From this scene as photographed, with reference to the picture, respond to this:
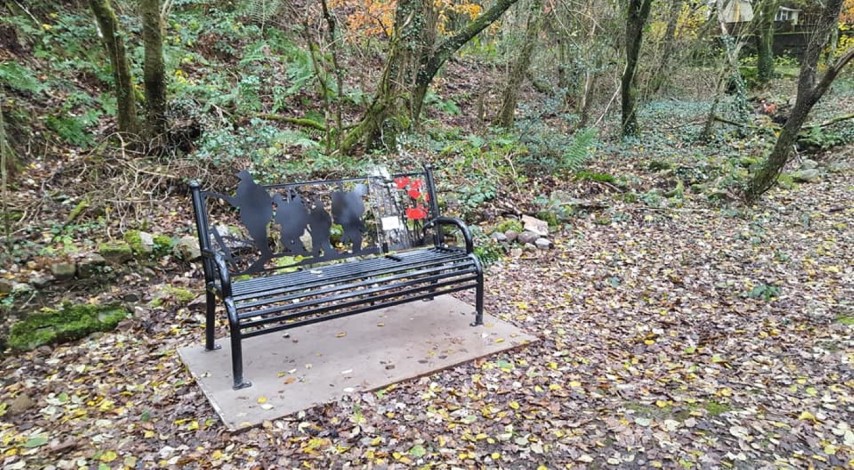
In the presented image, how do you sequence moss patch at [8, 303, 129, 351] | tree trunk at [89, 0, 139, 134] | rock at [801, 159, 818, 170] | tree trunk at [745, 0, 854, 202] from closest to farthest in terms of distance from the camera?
Answer: moss patch at [8, 303, 129, 351] → tree trunk at [89, 0, 139, 134] → tree trunk at [745, 0, 854, 202] → rock at [801, 159, 818, 170]

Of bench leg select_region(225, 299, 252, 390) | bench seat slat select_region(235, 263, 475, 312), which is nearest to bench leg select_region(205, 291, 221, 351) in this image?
bench seat slat select_region(235, 263, 475, 312)

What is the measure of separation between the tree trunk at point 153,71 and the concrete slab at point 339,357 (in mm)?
3594

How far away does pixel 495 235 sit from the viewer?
19.4ft

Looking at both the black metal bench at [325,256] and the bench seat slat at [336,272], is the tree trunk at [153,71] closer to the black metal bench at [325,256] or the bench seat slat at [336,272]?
the black metal bench at [325,256]

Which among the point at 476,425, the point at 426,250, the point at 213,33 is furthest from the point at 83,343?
the point at 213,33

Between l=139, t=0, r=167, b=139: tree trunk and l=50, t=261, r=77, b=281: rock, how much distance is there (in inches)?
91.1

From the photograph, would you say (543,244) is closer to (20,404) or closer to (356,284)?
(356,284)

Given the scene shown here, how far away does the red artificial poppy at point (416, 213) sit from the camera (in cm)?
433

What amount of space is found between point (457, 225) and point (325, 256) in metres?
1.03

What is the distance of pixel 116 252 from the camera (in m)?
4.45

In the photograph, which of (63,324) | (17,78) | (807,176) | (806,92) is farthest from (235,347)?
(807,176)

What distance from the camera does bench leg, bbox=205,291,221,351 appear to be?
3348mm

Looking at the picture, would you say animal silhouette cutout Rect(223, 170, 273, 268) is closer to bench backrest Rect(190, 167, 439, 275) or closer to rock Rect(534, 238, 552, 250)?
bench backrest Rect(190, 167, 439, 275)

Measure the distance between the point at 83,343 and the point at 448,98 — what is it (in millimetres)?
9390
